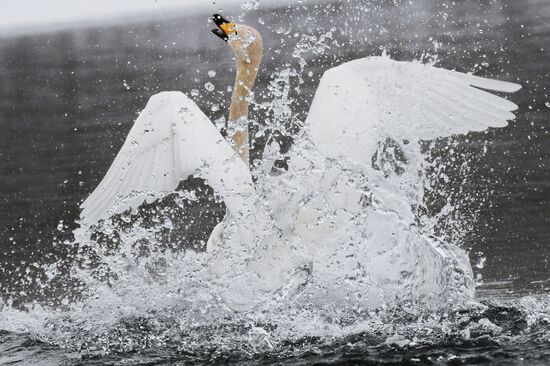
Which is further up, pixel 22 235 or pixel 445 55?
pixel 445 55

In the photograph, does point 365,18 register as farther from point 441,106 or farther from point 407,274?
point 407,274

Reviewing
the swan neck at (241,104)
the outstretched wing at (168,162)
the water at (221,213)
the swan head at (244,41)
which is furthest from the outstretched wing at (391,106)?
the swan head at (244,41)

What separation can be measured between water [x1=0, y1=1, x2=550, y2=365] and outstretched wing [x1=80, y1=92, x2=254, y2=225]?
0.17 meters

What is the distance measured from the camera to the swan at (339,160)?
5.26m

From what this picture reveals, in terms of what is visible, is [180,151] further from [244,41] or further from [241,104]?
[244,41]

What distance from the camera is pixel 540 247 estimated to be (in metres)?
6.86

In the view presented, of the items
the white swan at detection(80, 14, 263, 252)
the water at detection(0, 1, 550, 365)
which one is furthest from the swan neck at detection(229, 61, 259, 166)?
the water at detection(0, 1, 550, 365)

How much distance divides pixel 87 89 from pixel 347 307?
30.4 feet

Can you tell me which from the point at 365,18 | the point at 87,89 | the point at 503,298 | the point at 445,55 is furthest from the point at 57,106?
the point at 503,298

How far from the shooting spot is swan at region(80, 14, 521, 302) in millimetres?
5262

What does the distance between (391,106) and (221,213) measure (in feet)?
8.94

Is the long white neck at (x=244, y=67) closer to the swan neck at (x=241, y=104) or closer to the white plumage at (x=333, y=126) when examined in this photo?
Answer: the swan neck at (x=241, y=104)

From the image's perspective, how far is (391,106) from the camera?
19.6ft

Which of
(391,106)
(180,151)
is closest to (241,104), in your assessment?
(180,151)
